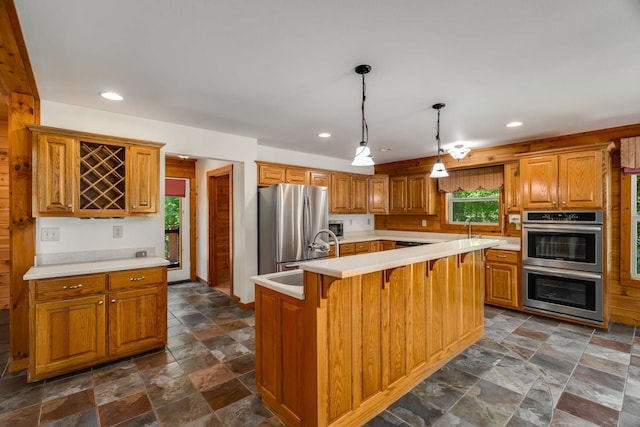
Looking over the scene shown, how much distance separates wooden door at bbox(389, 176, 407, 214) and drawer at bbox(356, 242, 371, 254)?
3.22ft

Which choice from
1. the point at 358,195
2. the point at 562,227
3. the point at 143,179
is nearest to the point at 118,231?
the point at 143,179

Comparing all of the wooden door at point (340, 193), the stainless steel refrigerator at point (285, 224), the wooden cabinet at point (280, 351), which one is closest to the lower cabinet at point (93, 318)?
the wooden cabinet at point (280, 351)

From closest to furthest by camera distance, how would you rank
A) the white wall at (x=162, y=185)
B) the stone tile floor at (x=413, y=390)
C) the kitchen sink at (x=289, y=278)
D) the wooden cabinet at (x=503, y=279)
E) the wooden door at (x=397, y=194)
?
the stone tile floor at (x=413, y=390), the kitchen sink at (x=289, y=278), the white wall at (x=162, y=185), the wooden cabinet at (x=503, y=279), the wooden door at (x=397, y=194)

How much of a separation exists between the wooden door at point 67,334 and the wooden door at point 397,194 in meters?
4.88

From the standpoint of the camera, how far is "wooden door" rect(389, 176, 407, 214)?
6.01m

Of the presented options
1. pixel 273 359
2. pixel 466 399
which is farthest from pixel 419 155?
pixel 273 359

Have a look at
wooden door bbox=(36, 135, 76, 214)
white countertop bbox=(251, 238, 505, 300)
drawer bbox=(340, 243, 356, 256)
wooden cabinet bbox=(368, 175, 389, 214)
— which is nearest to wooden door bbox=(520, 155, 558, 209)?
white countertop bbox=(251, 238, 505, 300)

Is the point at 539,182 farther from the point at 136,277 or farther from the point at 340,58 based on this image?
the point at 136,277

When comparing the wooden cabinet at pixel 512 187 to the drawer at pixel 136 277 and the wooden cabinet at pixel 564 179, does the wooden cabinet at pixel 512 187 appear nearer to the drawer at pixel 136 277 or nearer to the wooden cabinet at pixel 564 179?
the wooden cabinet at pixel 564 179

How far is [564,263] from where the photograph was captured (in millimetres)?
3865

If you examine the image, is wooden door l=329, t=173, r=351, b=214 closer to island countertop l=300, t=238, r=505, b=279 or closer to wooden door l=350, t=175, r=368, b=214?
wooden door l=350, t=175, r=368, b=214

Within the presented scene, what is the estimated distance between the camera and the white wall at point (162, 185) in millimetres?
3029

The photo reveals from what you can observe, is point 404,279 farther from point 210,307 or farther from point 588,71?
point 210,307

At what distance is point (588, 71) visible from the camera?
2334 millimetres
